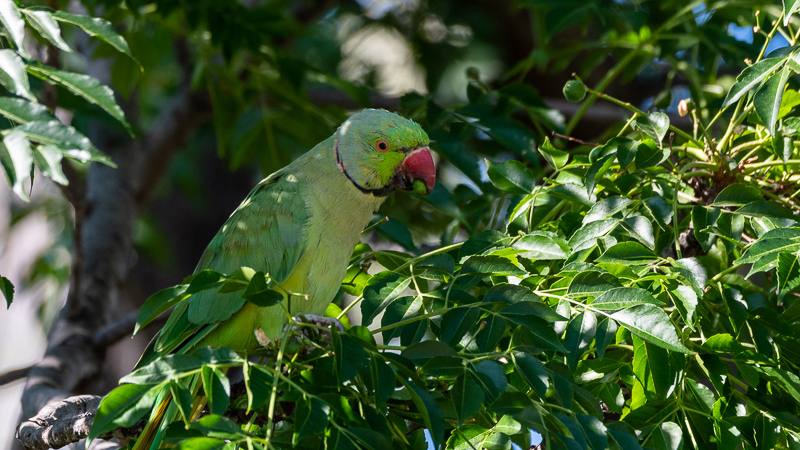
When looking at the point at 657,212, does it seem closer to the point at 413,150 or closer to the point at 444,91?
the point at 413,150

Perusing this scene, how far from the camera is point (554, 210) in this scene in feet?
7.43

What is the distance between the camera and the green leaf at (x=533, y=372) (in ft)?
5.07

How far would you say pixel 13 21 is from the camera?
6.09ft

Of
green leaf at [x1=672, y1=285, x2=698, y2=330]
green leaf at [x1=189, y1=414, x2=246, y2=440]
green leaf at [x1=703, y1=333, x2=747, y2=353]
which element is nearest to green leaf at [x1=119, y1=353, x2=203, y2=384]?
green leaf at [x1=189, y1=414, x2=246, y2=440]

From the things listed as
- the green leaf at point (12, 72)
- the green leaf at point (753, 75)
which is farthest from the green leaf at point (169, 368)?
the green leaf at point (753, 75)

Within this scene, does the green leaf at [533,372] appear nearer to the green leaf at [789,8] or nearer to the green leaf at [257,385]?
the green leaf at [257,385]

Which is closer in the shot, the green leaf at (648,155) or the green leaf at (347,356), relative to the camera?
the green leaf at (347,356)

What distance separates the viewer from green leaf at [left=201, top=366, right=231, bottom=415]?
4.71 ft

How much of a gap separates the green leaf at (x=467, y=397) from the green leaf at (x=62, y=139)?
3.14ft

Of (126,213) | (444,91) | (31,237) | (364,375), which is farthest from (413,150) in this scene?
(31,237)

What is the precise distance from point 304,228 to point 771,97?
60.5 inches

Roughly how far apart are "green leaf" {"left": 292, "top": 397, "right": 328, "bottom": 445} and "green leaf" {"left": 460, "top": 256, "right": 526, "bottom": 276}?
1.88ft

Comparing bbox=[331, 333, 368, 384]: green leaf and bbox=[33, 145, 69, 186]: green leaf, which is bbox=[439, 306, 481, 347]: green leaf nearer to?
bbox=[331, 333, 368, 384]: green leaf

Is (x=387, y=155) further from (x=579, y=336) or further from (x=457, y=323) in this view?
(x=579, y=336)
